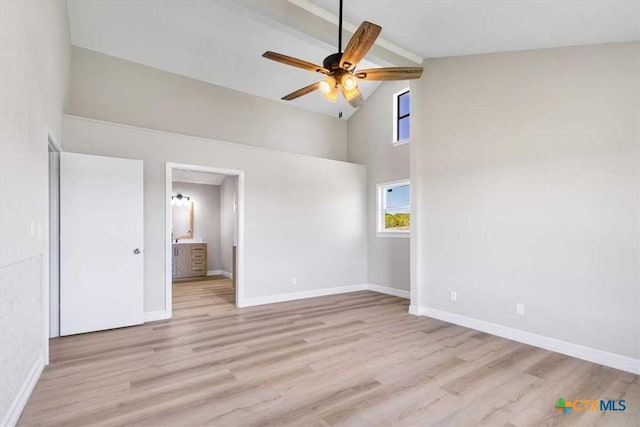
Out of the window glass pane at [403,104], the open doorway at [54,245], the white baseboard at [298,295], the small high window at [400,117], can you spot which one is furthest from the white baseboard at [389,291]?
the open doorway at [54,245]

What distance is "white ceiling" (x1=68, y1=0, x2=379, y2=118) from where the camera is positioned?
423 centimetres

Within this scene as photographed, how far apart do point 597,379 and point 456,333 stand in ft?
4.35

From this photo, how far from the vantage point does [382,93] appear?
631cm

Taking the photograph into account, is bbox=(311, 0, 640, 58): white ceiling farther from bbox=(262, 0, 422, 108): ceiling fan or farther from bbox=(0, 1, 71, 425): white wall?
bbox=(0, 1, 71, 425): white wall

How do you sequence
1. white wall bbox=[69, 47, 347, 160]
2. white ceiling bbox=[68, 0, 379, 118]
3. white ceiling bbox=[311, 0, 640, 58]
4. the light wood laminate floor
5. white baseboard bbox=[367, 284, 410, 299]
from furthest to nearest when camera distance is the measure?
white baseboard bbox=[367, 284, 410, 299]
white wall bbox=[69, 47, 347, 160]
white ceiling bbox=[68, 0, 379, 118]
white ceiling bbox=[311, 0, 640, 58]
the light wood laminate floor

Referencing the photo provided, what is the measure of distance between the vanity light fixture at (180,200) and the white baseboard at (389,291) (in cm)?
514

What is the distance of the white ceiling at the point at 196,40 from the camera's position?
4227 mm

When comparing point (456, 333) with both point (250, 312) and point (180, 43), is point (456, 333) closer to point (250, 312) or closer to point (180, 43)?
point (250, 312)

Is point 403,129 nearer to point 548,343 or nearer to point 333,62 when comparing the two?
point 333,62

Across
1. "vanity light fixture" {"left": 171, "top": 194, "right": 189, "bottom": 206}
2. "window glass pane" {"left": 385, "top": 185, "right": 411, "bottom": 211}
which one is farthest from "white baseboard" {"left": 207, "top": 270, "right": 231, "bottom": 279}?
"window glass pane" {"left": 385, "top": 185, "right": 411, "bottom": 211}

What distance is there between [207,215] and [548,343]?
7.60 m

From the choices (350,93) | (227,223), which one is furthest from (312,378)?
(227,223)

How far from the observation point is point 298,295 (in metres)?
5.61

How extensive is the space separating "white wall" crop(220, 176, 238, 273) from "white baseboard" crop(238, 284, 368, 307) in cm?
293
